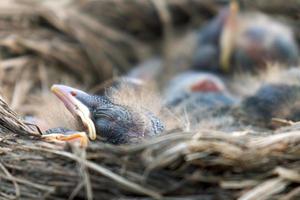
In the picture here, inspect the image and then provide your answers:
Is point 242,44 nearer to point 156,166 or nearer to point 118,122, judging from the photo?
point 118,122

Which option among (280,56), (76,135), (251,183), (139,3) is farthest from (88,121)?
(139,3)

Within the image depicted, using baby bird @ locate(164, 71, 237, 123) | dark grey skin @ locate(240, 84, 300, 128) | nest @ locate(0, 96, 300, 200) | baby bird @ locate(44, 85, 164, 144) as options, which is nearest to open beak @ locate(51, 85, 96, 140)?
baby bird @ locate(44, 85, 164, 144)

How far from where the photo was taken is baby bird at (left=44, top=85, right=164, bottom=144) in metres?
1.31

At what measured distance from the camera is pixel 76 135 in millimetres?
1236

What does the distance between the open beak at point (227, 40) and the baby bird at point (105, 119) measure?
1.13 meters

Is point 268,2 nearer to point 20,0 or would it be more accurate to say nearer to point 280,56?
point 280,56

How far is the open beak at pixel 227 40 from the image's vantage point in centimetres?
243

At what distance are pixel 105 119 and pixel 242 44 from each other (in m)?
1.21

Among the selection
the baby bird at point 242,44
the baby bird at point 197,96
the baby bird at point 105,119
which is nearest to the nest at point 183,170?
the baby bird at point 105,119

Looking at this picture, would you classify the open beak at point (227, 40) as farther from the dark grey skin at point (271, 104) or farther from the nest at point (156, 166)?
the nest at point (156, 166)

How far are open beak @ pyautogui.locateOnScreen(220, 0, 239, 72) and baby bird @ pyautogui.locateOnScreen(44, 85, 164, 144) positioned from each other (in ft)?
3.72

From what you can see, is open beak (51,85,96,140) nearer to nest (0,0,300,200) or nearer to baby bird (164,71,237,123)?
nest (0,0,300,200)

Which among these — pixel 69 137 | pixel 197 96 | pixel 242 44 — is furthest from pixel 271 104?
pixel 69 137

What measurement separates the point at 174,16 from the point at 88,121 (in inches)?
62.9
